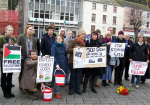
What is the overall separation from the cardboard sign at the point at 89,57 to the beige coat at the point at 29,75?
1.30 m

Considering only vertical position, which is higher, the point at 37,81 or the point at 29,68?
the point at 29,68

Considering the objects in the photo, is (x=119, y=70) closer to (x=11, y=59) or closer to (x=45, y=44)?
(x=45, y=44)

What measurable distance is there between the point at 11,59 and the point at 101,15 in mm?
35639

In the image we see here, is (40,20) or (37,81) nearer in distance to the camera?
(37,81)

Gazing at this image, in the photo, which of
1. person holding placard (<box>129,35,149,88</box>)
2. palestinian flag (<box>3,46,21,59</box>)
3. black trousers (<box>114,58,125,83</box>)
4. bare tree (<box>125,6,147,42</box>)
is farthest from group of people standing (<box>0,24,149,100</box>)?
bare tree (<box>125,6,147,42</box>)

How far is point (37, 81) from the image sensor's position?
4676mm

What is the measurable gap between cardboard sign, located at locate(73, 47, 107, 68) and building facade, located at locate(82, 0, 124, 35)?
30867 millimetres

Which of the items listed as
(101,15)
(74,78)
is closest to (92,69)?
(74,78)

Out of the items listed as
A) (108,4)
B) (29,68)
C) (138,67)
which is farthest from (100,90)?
(108,4)

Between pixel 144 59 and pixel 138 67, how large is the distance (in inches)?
16.8

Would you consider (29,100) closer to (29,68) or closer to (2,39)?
(29,68)

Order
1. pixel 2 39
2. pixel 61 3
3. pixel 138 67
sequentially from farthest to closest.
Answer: pixel 61 3, pixel 138 67, pixel 2 39

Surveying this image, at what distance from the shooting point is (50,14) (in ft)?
114

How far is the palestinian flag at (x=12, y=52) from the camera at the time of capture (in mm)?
4535
